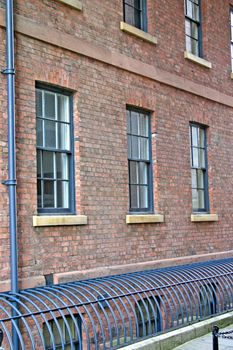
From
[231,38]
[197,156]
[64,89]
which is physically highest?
[231,38]

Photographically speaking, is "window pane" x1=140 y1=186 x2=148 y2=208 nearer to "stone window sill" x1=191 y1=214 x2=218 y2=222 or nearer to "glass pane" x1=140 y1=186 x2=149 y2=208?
"glass pane" x1=140 y1=186 x2=149 y2=208

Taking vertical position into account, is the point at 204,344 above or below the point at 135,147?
below

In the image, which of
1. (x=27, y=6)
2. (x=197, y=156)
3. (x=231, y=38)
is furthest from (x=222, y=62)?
(x=27, y=6)

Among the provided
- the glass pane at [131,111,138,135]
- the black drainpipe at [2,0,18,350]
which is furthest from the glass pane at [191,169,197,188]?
the black drainpipe at [2,0,18,350]

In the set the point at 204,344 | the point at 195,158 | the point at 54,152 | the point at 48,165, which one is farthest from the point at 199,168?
the point at 204,344

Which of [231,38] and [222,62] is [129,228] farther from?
[231,38]

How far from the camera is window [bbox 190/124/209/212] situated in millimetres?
12672

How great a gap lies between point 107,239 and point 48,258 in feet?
4.98

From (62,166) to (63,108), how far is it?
39.1 inches

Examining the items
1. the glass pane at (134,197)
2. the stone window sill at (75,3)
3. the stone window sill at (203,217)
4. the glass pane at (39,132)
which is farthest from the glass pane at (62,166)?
the stone window sill at (203,217)

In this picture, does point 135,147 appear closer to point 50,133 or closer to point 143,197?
point 143,197

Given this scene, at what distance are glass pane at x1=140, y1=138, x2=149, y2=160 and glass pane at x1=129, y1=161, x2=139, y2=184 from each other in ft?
0.99

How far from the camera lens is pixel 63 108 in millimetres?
9328

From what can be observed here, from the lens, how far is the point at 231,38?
48.5ft
